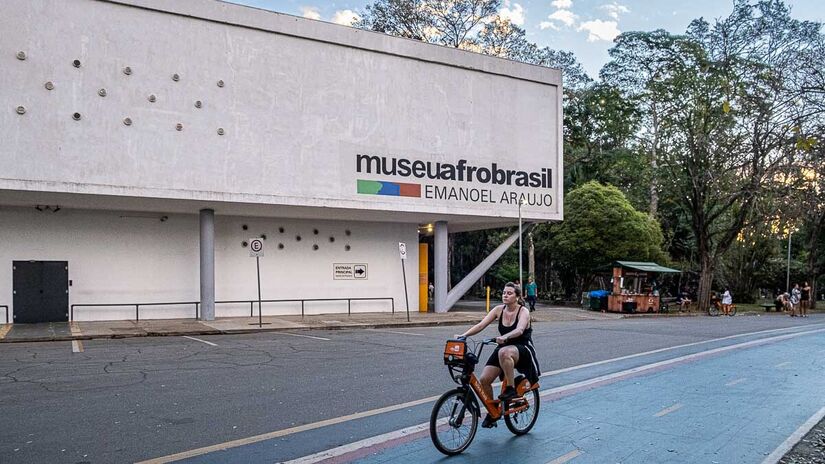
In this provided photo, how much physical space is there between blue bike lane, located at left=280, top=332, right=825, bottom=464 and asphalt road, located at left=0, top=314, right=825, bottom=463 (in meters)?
0.05

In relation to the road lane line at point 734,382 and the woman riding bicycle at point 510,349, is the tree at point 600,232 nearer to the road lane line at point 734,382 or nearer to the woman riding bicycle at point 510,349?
the road lane line at point 734,382

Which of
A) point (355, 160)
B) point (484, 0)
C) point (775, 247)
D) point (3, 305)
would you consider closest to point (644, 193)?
point (775, 247)

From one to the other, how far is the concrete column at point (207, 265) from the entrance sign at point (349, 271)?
5705 mm

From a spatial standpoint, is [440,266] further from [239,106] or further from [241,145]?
[239,106]

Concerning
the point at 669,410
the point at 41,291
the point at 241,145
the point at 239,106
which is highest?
the point at 239,106

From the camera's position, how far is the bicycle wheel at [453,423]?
6.59 meters

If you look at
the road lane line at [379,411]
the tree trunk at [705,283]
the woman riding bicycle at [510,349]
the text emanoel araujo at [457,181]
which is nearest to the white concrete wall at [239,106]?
the text emanoel araujo at [457,181]

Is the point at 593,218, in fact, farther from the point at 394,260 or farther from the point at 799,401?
the point at 799,401

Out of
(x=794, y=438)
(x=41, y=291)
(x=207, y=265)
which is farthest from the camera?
(x=207, y=265)

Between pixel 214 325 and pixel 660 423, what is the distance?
1633 centimetres

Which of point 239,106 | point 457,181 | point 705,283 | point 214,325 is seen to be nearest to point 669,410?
point 214,325

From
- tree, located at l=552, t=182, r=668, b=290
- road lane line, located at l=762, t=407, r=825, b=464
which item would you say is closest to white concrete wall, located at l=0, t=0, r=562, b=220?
tree, located at l=552, t=182, r=668, b=290

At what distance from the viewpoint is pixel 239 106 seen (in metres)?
22.9

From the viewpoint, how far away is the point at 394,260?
98.2 ft
